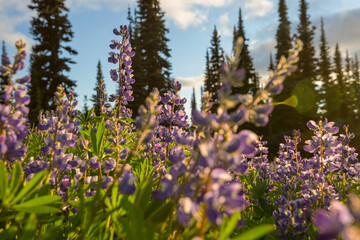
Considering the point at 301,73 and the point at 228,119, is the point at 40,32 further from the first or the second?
the point at 301,73

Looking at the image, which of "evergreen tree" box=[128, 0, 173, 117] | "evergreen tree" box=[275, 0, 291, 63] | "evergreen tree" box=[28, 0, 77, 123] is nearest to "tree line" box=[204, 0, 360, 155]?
"evergreen tree" box=[275, 0, 291, 63]

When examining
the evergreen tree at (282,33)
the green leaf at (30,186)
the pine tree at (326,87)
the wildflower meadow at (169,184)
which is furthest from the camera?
the evergreen tree at (282,33)

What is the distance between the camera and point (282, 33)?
4744cm

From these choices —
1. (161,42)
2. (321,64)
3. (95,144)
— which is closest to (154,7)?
(161,42)

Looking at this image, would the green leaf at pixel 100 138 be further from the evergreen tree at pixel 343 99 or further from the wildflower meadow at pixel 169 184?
the evergreen tree at pixel 343 99

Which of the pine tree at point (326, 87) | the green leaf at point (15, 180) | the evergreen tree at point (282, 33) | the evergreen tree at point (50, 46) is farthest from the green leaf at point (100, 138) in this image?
the evergreen tree at point (282, 33)

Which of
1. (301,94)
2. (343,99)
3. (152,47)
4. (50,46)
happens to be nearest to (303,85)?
(301,94)

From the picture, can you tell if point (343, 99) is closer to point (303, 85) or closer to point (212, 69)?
point (303, 85)

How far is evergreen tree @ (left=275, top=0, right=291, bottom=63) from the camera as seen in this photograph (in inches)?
1840

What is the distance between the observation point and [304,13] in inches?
1812

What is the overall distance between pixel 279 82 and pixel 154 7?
38.1 meters

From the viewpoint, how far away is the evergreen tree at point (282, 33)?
1840 inches

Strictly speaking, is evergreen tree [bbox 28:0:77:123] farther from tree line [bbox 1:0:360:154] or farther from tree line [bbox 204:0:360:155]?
tree line [bbox 204:0:360:155]

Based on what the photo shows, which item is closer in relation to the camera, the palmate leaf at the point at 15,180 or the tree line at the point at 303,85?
the palmate leaf at the point at 15,180
